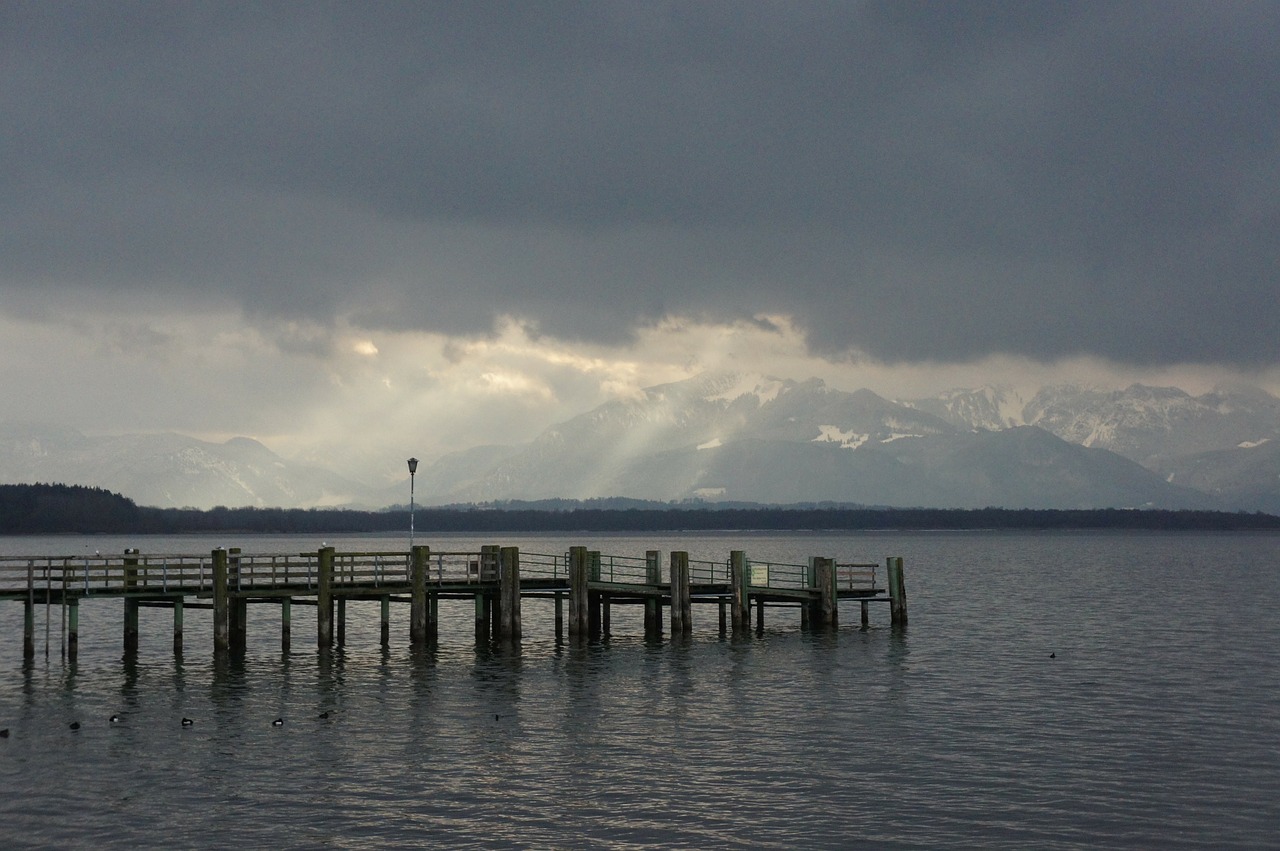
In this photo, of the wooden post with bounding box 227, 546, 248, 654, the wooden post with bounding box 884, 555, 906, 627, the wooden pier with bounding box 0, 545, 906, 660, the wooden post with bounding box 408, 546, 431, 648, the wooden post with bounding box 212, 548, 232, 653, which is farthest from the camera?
the wooden post with bounding box 884, 555, 906, 627

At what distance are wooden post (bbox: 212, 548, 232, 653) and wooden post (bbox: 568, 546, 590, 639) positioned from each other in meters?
14.8

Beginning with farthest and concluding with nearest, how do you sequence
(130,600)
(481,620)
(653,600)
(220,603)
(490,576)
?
1. (653,600)
2. (481,620)
3. (490,576)
4. (130,600)
5. (220,603)

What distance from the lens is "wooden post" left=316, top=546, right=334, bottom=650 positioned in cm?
5078

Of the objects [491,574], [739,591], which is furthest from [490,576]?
[739,591]

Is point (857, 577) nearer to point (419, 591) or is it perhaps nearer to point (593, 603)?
point (593, 603)

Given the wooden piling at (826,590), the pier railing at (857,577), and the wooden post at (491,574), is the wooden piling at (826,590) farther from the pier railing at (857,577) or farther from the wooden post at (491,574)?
the wooden post at (491,574)

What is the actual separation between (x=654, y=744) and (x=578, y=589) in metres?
23.2

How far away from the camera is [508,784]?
1185 inches

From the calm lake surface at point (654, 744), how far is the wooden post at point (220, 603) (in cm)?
133

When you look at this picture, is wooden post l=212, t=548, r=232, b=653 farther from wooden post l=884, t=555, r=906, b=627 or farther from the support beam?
wooden post l=884, t=555, r=906, b=627

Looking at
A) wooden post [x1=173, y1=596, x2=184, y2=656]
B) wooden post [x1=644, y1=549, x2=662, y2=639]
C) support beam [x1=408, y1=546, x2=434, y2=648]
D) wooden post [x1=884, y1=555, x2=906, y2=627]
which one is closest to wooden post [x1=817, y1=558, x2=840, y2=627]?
wooden post [x1=884, y1=555, x2=906, y2=627]

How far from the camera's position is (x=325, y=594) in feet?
169

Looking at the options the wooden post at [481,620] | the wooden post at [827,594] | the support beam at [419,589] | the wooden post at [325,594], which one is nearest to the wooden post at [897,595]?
the wooden post at [827,594]

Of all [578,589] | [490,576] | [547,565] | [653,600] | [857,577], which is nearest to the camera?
[578,589]
